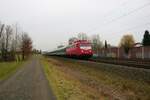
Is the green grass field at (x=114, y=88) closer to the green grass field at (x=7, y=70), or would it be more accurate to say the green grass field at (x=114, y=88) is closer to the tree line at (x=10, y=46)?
the green grass field at (x=7, y=70)

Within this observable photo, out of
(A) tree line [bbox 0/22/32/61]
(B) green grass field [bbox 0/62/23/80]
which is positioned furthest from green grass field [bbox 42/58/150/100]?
(A) tree line [bbox 0/22/32/61]

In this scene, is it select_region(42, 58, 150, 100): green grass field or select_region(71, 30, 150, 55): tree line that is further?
select_region(71, 30, 150, 55): tree line

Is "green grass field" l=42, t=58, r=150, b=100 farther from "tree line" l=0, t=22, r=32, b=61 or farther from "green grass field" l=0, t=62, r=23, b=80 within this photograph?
"tree line" l=0, t=22, r=32, b=61

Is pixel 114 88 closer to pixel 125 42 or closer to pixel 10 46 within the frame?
pixel 10 46

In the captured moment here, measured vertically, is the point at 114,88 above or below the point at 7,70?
below

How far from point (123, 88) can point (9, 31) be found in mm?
48108

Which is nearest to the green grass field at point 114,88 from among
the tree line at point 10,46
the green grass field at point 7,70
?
the green grass field at point 7,70

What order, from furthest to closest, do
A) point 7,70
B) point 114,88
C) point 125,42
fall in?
point 125,42
point 7,70
point 114,88

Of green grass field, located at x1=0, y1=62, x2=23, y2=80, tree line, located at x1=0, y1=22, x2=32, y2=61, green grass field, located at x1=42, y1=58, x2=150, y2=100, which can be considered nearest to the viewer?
green grass field, located at x1=42, y1=58, x2=150, y2=100

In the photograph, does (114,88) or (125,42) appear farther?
(125,42)

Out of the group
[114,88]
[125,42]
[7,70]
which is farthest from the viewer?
[125,42]

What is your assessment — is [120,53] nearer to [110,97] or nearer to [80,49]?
[80,49]

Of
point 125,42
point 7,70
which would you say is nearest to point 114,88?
point 7,70

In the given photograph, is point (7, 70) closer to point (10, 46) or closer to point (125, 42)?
point (10, 46)
